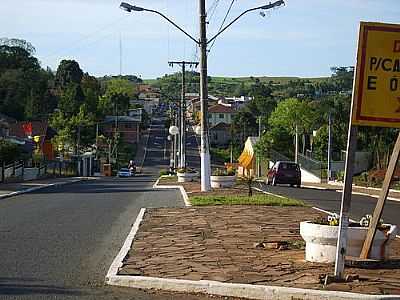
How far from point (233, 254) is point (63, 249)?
3.15 m

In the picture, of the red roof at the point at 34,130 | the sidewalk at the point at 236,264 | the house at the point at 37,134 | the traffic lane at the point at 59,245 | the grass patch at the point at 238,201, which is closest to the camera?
the sidewalk at the point at 236,264

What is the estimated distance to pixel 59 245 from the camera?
13.5 meters

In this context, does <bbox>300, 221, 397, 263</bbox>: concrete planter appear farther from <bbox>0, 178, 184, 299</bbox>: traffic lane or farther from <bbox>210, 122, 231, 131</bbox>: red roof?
<bbox>210, 122, 231, 131</bbox>: red roof

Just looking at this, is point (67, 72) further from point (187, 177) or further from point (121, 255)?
point (121, 255)

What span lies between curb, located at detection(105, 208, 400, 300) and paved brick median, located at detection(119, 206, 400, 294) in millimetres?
280

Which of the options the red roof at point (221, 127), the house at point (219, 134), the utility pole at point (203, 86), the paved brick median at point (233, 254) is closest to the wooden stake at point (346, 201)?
the paved brick median at point (233, 254)

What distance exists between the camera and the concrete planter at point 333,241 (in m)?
10.1

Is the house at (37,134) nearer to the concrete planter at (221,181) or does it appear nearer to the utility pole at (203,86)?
the concrete planter at (221,181)

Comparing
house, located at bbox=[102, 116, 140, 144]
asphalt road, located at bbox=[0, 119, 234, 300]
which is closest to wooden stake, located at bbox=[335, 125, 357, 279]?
asphalt road, located at bbox=[0, 119, 234, 300]

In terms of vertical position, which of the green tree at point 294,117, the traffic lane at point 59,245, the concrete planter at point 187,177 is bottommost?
the green tree at point 294,117

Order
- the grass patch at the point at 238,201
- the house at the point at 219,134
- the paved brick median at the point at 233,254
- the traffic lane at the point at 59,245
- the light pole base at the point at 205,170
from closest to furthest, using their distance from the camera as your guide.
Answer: the paved brick median at the point at 233,254, the traffic lane at the point at 59,245, the grass patch at the point at 238,201, the light pole base at the point at 205,170, the house at the point at 219,134

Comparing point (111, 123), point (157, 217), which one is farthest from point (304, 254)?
point (111, 123)

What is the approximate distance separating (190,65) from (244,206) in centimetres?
3923

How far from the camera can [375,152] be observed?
192ft
